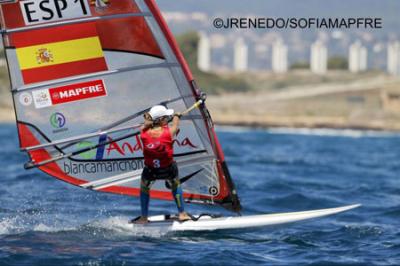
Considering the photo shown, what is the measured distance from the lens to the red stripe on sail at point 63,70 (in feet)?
32.1

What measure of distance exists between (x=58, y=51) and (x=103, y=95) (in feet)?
2.09

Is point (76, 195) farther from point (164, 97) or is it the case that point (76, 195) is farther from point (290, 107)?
point (290, 107)

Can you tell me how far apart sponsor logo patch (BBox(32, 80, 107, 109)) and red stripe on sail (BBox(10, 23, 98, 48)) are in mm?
482

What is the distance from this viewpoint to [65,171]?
10156mm

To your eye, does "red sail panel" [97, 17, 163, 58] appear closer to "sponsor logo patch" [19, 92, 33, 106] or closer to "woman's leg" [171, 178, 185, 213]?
"sponsor logo patch" [19, 92, 33, 106]

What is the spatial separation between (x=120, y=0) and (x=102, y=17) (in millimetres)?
250

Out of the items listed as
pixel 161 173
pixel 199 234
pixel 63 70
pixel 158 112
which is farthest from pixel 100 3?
pixel 199 234

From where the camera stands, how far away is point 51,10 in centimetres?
Result: 966

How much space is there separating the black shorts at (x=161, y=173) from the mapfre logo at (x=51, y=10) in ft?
5.47

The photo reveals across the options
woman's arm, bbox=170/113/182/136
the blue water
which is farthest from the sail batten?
the blue water

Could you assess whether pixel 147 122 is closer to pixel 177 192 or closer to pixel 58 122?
pixel 177 192

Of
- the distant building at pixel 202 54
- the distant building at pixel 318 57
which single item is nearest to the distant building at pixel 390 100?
the distant building at pixel 202 54

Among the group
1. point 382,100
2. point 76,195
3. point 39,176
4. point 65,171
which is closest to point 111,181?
point 65,171

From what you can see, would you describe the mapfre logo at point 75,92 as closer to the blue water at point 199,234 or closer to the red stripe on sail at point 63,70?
the red stripe on sail at point 63,70
